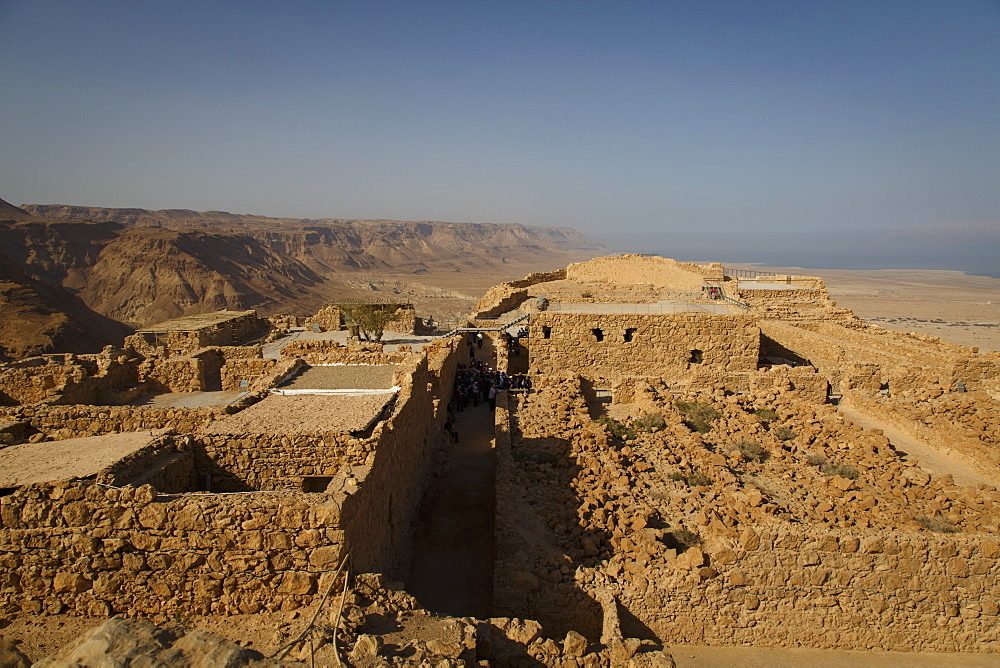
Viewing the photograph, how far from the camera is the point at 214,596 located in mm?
4008

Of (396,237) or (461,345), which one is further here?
(396,237)

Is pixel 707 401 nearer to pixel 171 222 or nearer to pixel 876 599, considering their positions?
pixel 876 599

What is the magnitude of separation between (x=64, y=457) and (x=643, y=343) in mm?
10579

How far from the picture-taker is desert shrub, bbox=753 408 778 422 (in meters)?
10.9

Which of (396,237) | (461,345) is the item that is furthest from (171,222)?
(461,345)

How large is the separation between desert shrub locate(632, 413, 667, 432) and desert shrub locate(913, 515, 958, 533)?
3944 millimetres

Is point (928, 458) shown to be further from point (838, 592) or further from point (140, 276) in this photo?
point (140, 276)

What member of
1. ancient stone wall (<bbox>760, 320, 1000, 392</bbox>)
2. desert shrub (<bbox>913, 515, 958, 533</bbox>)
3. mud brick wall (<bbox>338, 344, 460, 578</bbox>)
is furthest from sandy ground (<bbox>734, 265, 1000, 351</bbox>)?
mud brick wall (<bbox>338, 344, 460, 578</bbox>)

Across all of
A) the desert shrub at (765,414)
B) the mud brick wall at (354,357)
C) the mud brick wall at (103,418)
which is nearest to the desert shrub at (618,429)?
the desert shrub at (765,414)

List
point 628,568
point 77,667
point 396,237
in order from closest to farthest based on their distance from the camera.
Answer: point 77,667 < point 628,568 < point 396,237

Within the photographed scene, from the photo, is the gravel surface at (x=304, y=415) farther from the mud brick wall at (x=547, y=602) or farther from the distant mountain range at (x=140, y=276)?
the distant mountain range at (x=140, y=276)

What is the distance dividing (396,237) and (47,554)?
140 meters

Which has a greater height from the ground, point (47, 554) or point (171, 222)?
point (171, 222)

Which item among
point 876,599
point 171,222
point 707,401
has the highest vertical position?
point 171,222
